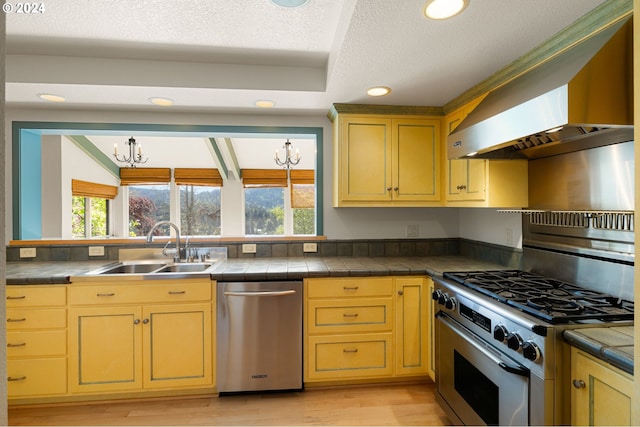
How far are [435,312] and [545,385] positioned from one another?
888 mm

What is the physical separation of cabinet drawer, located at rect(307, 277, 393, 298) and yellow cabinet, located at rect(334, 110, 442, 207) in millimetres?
640

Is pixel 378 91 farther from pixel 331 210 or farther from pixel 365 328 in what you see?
pixel 365 328

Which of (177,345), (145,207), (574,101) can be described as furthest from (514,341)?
(145,207)

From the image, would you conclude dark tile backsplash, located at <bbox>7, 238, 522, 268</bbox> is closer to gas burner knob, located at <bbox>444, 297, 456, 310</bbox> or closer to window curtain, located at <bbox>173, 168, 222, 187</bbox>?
gas burner knob, located at <bbox>444, 297, 456, 310</bbox>

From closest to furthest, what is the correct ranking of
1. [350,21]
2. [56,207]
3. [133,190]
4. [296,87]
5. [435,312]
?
[350,21]
[435,312]
[296,87]
[56,207]
[133,190]

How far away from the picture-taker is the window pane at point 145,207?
596 centimetres

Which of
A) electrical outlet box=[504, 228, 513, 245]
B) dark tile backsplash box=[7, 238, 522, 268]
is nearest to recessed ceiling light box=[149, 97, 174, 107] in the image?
dark tile backsplash box=[7, 238, 522, 268]

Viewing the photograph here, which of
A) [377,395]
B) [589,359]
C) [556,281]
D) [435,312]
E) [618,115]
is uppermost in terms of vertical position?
[618,115]

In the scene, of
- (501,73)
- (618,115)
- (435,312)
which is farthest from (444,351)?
(501,73)

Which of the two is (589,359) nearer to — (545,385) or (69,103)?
(545,385)

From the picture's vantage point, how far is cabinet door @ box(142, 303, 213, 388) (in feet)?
6.81

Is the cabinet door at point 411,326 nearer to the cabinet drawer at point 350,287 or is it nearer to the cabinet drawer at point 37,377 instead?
the cabinet drawer at point 350,287

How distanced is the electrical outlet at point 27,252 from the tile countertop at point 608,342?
3.53 meters

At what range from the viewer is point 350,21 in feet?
4.59
